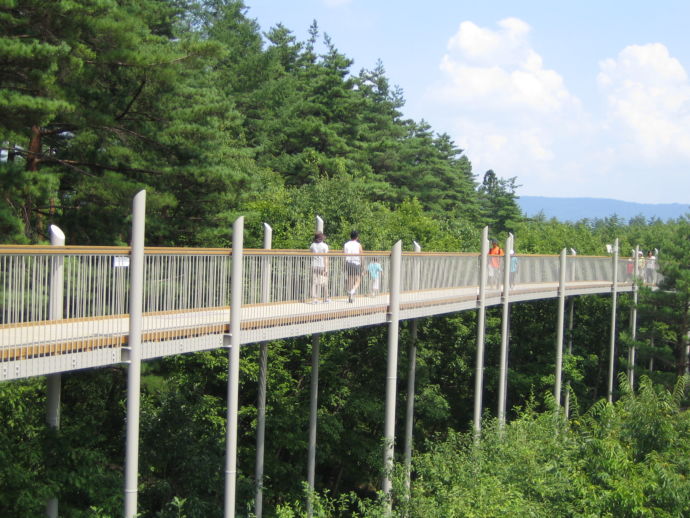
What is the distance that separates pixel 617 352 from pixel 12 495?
2912cm

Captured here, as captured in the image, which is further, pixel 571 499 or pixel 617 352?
pixel 617 352

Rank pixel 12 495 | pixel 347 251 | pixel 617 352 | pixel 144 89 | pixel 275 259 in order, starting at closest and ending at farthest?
pixel 12 495
pixel 275 259
pixel 347 251
pixel 144 89
pixel 617 352

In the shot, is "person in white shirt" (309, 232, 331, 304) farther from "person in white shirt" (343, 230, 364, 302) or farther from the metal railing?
"person in white shirt" (343, 230, 364, 302)

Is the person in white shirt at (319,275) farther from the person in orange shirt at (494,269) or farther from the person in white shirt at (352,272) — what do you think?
the person in orange shirt at (494,269)

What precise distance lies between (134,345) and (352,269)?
5.25 m

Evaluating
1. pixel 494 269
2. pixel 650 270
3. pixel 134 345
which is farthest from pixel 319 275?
pixel 650 270

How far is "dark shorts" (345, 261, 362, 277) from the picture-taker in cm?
1327

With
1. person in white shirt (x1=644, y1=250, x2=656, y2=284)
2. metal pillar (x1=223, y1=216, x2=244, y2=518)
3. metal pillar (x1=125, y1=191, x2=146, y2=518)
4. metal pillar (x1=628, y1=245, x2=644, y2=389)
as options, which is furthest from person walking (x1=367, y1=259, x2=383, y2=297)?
person in white shirt (x1=644, y1=250, x2=656, y2=284)

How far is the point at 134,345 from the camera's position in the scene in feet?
28.7

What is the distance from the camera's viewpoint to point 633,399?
50.1ft

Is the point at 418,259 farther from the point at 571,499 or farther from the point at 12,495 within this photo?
the point at 12,495

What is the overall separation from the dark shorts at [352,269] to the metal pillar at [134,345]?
16.4 feet

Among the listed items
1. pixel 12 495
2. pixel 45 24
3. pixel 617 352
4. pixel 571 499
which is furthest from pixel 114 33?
pixel 617 352

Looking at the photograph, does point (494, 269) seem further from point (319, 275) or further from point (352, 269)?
point (319, 275)
